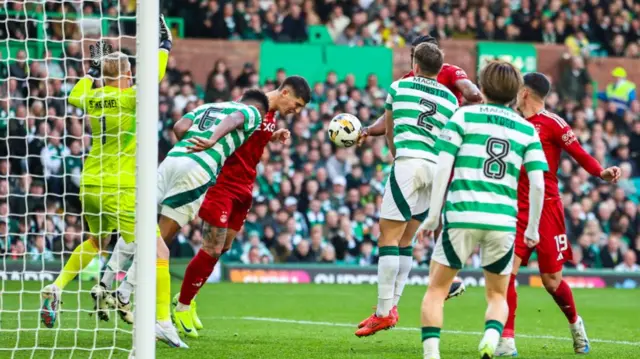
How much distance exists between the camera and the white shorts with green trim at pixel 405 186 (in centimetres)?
890

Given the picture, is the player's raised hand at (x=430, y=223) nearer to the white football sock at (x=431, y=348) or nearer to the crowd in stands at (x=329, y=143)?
the white football sock at (x=431, y=348)

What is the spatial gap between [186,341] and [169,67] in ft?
40.5

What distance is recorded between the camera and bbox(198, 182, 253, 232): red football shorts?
9.62 meters

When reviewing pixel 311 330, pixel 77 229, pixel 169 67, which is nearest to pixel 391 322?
pixel 311 330

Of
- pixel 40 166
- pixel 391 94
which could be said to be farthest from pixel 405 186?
pixel 40 166

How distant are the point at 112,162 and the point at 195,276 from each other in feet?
4.41

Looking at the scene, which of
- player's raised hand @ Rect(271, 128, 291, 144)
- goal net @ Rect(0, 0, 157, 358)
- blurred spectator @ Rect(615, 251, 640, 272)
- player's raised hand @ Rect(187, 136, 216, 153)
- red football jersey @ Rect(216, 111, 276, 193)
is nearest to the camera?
player's raised hand @ Rect(187, 136, 216, 153)

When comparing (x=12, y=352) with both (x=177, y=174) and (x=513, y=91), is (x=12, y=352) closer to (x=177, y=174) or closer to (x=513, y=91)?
(x=177, y=174)

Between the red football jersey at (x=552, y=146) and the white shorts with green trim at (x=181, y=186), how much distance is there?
8.80 feet

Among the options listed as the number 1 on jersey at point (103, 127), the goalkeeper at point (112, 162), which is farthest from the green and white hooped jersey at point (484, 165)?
the number 1 on jersey at point (103, 127)

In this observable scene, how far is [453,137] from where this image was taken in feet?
22.5

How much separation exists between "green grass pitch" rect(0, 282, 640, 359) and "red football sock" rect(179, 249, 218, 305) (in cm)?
40

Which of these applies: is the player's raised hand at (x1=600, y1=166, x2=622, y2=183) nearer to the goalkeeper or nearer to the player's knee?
the player's knee

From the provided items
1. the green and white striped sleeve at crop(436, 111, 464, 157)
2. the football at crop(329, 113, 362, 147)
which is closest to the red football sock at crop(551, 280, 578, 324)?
the football at crop(329, 113, 362, 147)
